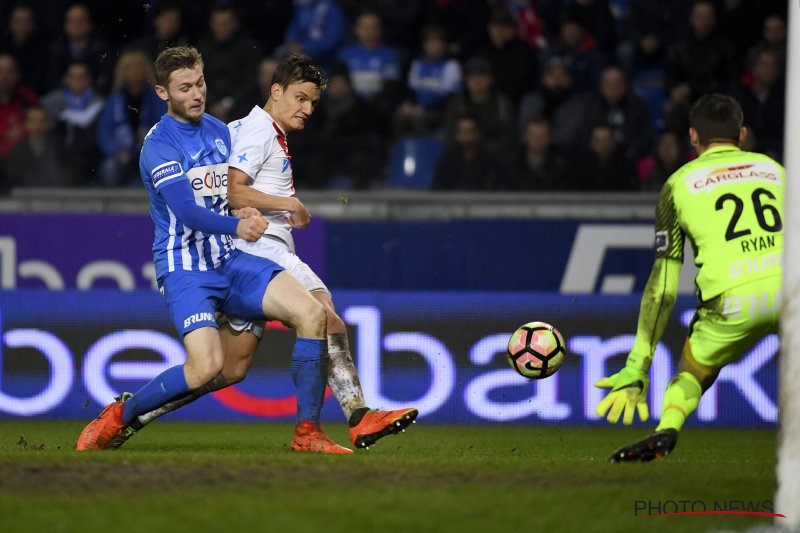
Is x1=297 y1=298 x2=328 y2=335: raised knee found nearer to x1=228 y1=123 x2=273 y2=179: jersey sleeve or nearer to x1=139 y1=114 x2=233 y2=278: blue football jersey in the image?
x1=139 y1=114 x2=233 y2=278: blue football jersey

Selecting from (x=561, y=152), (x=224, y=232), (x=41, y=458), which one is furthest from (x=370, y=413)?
(x=561, y=152)

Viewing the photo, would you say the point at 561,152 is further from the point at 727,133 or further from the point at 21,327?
the point at 727,133

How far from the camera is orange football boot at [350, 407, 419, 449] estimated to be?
266 inches

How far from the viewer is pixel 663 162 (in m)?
12.3

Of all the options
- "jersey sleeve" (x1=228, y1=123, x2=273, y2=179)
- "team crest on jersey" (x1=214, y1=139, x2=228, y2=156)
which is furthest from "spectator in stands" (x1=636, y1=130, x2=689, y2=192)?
"team crest on jersey" (x1=214, y1=139, x2=228, y2=156)

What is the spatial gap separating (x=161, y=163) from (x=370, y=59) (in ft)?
23.2

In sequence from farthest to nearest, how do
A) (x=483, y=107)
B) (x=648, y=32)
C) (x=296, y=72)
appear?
A: (x=648, y=32) → (x=483, y=107) → (x=296, y=72)

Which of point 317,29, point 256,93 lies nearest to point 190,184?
point 256,93

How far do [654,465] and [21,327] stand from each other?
236 inches

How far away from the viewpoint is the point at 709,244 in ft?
20.9

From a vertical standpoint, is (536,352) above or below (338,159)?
below

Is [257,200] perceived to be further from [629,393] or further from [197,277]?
[629,393]

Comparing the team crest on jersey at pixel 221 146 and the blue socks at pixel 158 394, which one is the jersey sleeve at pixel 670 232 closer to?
the team crest on jersey at pixel 221 146

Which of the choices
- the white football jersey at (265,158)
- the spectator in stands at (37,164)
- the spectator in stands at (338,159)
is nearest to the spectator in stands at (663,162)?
the spectator in stands at (338,159)
